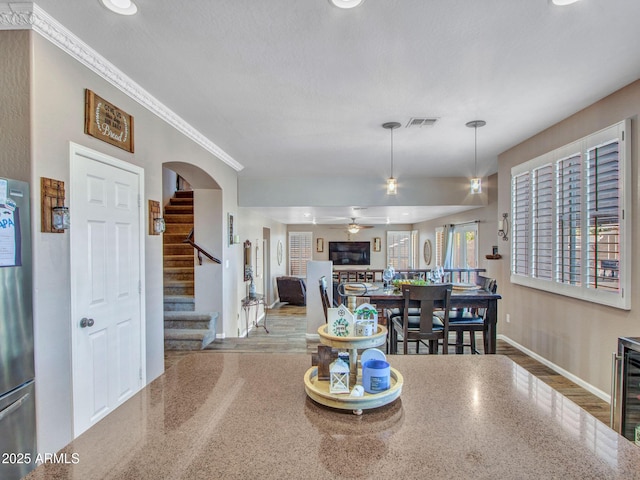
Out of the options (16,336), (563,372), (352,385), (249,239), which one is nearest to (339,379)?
(352,385)

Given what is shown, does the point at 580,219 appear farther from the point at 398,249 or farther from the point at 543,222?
the point at 398,249

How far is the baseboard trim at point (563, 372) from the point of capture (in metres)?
3.19

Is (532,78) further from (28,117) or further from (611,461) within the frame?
(28,117)

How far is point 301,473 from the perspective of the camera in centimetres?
84

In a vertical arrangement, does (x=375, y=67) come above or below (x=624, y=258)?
above

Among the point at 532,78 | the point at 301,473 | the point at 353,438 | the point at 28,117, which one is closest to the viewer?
the point at 301,473

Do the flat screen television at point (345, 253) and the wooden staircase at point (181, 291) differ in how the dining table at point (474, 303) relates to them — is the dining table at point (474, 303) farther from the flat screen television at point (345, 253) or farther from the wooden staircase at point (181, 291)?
the flat screen television at point (345, 253)

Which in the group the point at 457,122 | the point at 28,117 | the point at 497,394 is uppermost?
the point at 457,122

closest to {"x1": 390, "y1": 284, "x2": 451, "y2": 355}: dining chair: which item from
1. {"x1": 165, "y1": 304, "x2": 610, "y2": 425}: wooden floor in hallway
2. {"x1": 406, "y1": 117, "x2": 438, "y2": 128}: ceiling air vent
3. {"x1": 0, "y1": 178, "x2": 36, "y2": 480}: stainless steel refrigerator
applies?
{"x1": 165, "y1": 304, "x2": 610, "y2": 425}: wooden floor in hallway

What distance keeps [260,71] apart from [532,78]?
2049mm

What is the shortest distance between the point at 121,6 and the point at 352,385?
2177mm

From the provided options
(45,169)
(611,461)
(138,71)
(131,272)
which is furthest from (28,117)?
(611,461)

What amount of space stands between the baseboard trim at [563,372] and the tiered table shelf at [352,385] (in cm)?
305

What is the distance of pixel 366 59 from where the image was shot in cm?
241
